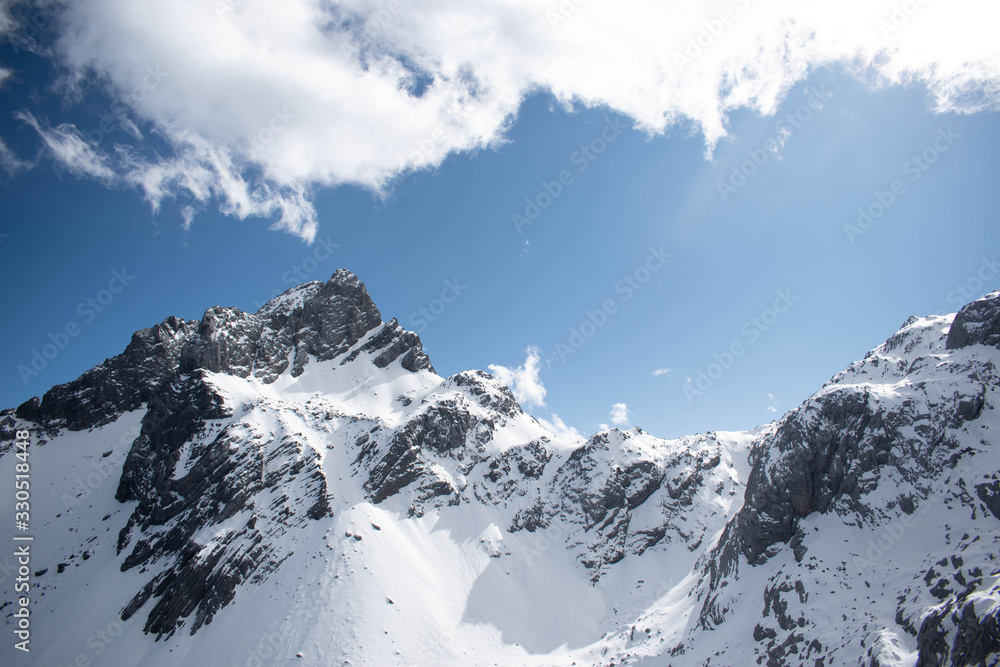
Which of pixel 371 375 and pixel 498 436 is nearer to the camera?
pixel 498 436

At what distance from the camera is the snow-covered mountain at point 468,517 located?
34312mm

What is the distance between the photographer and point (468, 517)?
75812 millimetres

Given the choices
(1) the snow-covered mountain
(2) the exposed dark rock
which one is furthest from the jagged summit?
(2) the exposed dark rock

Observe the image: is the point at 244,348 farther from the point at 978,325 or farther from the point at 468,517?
the point at 978,325

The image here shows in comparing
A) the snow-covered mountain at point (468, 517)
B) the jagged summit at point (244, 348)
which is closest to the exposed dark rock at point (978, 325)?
the snow-covered mountain at point (468, 517)

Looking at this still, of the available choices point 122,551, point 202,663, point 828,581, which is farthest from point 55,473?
point 828,581

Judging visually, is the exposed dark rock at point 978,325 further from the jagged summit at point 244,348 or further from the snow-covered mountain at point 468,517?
the jagged summit at point 244,348

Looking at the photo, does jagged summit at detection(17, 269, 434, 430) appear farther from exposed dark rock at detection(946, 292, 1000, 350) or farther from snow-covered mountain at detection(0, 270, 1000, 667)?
exposed dark rock at detection(946, 292, 1000, 350)

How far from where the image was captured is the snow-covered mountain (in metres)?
34.3

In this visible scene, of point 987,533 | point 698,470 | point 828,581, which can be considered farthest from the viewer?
point 698,470

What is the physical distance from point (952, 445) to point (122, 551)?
353 ft

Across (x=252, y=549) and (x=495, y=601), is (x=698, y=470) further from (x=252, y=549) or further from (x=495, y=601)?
(x=252, y=549)

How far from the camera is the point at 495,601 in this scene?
6344cm

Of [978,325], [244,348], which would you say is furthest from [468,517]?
[978,325]
